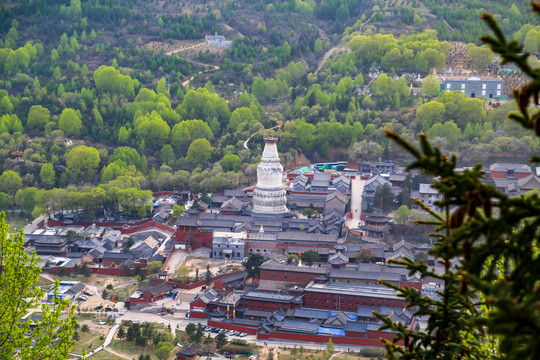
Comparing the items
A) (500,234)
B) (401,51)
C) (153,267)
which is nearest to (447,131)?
(401,51)

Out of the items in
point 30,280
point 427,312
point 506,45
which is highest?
point 506,45

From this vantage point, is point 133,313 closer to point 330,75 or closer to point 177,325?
point 177,325

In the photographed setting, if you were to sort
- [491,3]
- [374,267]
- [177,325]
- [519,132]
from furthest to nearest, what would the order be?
[491,3] → [519,132] → [374,267] → [177,325]

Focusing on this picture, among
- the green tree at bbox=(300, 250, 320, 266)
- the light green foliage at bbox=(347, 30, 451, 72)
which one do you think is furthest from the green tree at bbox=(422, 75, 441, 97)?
the green tree at bbox=(300, 250, 320, 266)

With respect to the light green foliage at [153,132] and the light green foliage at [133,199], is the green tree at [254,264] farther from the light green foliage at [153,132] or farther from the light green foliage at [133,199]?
the light green foliage at [153,132]

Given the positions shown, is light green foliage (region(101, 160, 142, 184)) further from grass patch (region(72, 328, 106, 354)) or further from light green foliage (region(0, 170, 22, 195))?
grass patch (region(72, 328, 106, 354))

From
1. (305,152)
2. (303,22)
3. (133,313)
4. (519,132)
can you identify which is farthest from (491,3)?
(133,313)

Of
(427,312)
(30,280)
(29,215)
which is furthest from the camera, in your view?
(29,215)
